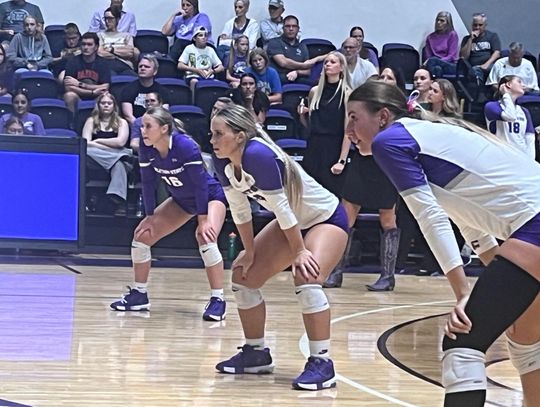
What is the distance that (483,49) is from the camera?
12.8 m

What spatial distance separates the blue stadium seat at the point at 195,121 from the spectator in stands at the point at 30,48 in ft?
6.46

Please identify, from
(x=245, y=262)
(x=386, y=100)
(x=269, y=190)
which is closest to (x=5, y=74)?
(x=245, y=262)

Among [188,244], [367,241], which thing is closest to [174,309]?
[188,244]

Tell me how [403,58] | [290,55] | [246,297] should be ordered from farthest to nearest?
[403,58] < [290,55] < [246,297]

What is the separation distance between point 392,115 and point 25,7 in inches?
376

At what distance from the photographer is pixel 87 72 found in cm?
1104

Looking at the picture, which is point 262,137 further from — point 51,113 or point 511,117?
point 51,113

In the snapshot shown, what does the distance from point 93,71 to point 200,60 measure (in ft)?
4.18

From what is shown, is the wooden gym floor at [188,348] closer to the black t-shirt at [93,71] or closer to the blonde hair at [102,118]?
→ the blonde hair at [102,118]

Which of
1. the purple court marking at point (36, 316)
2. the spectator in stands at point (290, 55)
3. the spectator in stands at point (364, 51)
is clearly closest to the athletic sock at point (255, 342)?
the purple court marking at point (36, 316)

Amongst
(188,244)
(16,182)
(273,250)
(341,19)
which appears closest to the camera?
(273,250)

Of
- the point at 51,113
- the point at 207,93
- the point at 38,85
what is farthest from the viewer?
the point at 207,93

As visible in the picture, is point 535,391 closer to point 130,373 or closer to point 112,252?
point 130,373

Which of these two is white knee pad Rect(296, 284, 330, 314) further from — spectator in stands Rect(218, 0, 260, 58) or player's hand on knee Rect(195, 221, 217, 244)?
spectator in stands Rect(218, 0, 260, 58)
